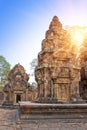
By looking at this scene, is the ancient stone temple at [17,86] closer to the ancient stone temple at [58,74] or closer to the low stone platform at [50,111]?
the ancient stone temple at [58,74]

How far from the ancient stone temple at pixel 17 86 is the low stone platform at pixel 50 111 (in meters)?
19.8

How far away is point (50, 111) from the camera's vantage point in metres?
5.13

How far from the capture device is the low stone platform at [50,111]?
4984 mm

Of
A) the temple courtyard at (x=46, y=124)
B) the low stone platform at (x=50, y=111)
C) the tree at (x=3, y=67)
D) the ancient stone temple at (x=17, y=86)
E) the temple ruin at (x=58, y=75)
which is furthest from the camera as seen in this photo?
the tree at (x=3, y=67)

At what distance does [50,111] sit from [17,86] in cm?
1996

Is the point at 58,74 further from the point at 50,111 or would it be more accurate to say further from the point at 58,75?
the point at 50,111

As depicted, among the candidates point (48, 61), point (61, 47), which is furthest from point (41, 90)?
point (61, 47)

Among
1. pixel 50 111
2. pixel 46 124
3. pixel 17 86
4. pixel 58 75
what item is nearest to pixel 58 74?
pixel 58 75

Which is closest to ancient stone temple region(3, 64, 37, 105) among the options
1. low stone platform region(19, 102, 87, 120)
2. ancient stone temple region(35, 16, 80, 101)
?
ancient stone temple region(35, 16, 80, 101)

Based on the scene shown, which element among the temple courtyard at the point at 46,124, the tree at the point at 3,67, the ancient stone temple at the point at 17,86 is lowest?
the temple courtyard at the point at 46,124

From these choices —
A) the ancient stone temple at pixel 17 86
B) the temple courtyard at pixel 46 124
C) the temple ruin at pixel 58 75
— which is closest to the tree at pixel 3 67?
the ancient stone temple at pixel 17 86

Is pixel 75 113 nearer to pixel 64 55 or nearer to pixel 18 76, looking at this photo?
pixel 64 55

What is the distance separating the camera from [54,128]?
15.3 ft

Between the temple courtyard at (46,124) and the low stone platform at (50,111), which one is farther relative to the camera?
the low stone platform at (50,111)
